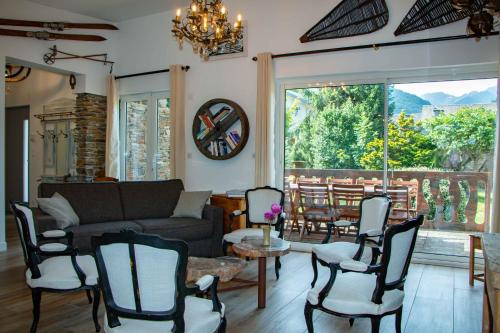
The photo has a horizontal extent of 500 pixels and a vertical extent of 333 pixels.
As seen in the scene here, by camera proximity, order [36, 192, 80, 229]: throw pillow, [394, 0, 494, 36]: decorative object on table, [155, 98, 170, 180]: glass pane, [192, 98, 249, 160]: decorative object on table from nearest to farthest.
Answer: [36, 192, 80, 229]: throw pillow, [394, 0, 494, 36]: decorative object on table, [192, 98, 249, 160]: decorative object on table, [155, 98, 170, 180]: glass pane

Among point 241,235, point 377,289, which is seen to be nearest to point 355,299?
point 377,289

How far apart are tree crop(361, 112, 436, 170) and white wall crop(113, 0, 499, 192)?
72cm

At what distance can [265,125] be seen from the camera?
577 cm

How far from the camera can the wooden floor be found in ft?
10.2

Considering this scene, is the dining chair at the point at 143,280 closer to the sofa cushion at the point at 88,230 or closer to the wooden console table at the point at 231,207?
the sofa cushion at the point at 88,230

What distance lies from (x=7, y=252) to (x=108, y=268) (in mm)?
4465

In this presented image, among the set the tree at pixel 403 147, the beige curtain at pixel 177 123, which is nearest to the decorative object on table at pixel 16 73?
the beige curtain at pixel 177 123

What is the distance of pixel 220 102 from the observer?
6.20 m

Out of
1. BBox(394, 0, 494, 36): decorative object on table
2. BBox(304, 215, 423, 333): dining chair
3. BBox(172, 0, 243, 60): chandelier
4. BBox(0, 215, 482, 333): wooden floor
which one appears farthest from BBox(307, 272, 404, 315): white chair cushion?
BBox(394, 0, 494, 36): decorative object on table

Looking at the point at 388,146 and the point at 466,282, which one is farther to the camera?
the point at 388,146

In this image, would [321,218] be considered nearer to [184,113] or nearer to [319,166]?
[319,166]

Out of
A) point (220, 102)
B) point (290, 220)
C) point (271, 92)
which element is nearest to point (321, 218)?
point (290, 220)

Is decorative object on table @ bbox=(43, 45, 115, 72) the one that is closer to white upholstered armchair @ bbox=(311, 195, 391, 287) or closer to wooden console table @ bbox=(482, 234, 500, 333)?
white upholstered armchair @ bbox=(311, 195, 391, 287)

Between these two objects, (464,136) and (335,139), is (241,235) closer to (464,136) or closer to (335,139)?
(335,139)
